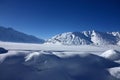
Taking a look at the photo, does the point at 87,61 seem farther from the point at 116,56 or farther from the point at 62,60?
the point at 116,56

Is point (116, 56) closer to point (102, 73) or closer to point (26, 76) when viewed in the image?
point (102, 73)

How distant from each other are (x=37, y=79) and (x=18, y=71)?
1.24m

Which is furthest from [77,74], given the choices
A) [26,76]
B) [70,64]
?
[26,76]

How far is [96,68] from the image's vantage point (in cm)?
1334

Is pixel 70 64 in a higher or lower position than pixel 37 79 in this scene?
higher

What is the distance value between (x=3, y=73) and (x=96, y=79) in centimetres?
538

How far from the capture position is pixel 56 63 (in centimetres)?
1277

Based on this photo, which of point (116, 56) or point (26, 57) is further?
point (116, 56)

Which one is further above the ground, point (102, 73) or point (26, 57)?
point (26, 57)

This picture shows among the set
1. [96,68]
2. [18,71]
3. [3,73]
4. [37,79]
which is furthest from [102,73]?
[3,73]

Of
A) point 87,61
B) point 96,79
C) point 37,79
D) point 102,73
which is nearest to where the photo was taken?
point 37,79

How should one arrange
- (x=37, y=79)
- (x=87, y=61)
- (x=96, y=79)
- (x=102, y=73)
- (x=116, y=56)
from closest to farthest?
(x=37, y=79)
(x=96, y=79)
(x=102, y=73)
(x=87, y=61)
(x=116, y=56)

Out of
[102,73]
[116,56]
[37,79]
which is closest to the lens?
[37,79]

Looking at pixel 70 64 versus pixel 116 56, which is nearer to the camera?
pixel 70 64
